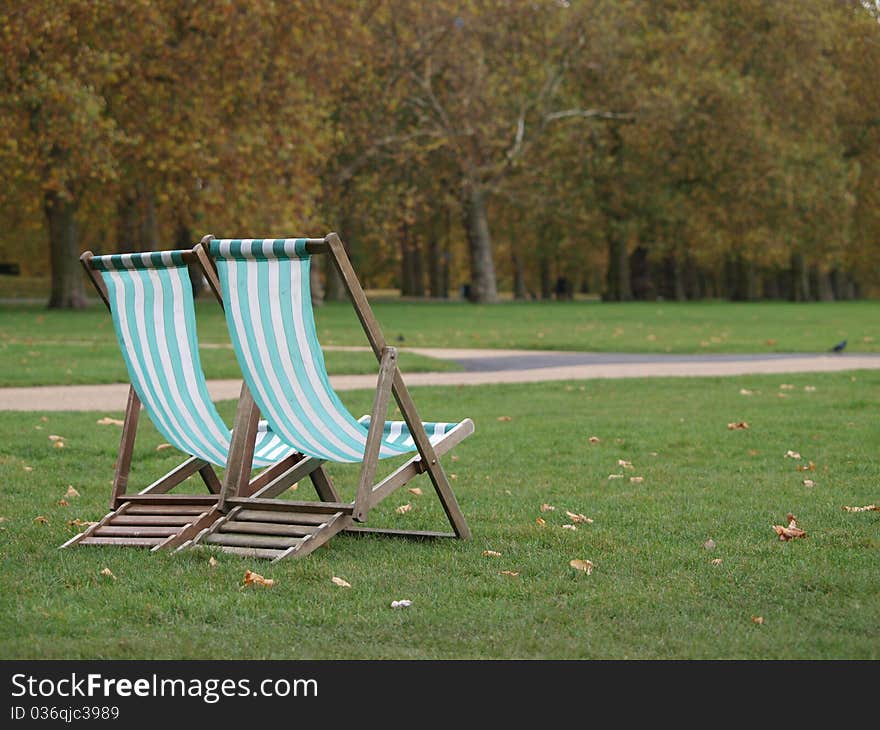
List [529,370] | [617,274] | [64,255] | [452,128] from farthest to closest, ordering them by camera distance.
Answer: [617,274] < [452,128] < [64,255] < [529,370]

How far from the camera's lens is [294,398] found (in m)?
5.74

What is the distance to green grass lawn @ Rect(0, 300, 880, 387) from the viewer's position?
54.9 feet

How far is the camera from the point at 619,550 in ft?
19.6

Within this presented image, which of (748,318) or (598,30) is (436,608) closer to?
(748,318)

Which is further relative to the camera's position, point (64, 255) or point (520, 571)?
point (64, 255)

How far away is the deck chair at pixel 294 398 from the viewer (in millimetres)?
5523

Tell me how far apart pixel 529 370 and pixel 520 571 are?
11.5 metres

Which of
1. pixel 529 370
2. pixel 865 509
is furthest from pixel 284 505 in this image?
pixel 529 370

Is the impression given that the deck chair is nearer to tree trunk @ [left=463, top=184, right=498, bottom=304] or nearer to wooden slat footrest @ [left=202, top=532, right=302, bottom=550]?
wooden slat footrest @ [left=202, top=532, right=302, bottom=550]

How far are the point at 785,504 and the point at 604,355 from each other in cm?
1286

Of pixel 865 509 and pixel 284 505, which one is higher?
pixel 284 505

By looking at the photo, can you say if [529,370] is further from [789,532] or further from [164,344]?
[164,344]

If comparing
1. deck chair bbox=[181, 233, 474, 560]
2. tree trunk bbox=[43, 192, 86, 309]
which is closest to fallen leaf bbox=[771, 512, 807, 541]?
deck chair bbox=[181, 233, 474, 560]
